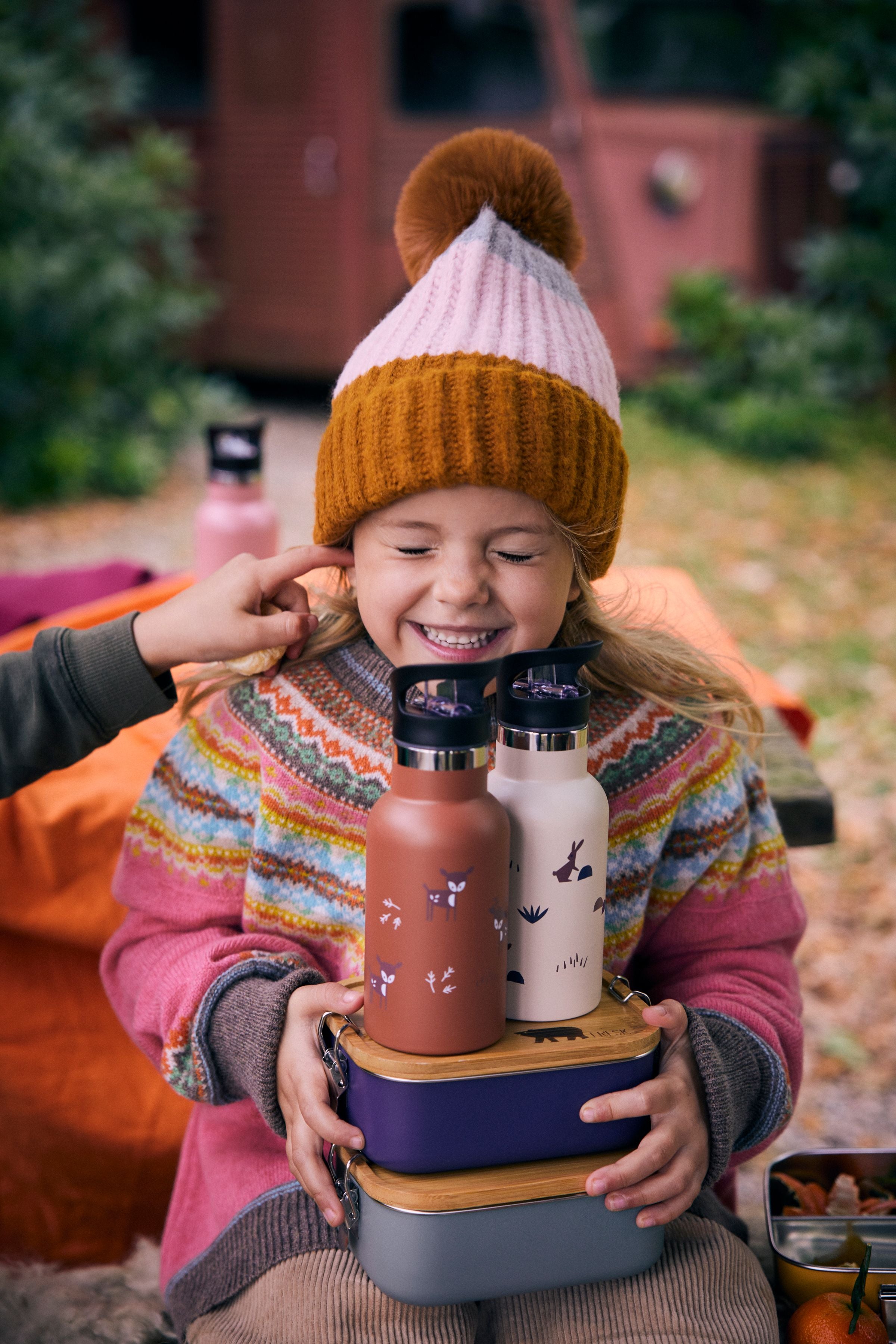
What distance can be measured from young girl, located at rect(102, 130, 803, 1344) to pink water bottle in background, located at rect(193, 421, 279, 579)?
0.57 meters

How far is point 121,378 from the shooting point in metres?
6.59

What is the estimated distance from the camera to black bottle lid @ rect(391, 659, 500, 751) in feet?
3.15

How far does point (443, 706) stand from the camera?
981 millimetres

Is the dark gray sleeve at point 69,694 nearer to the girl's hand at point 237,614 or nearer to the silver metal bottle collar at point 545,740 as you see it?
the girl's hand at point 237,614

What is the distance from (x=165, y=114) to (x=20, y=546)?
4.11 m

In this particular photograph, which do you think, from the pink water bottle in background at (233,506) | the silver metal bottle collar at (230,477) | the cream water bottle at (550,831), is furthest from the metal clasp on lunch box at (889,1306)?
the silver metal bottle collar at (230,477)

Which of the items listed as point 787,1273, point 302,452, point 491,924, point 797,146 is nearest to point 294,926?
point 491,924

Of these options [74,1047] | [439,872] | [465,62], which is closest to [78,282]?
[465,62]

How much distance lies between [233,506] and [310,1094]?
1.17 metres

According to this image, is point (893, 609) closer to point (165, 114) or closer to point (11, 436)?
point (11, 436)

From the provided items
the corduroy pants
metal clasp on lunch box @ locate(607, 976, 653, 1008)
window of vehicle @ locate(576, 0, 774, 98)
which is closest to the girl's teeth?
metal clasp on lunch box @ locate(607, 976, 653, 1008)

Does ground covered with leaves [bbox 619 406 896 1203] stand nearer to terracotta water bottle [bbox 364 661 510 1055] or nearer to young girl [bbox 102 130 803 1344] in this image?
young girl [bbox 102 130 803 1344]

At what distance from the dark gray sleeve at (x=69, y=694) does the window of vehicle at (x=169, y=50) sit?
7.60m

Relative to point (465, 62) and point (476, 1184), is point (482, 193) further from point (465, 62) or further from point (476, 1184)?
point (465, 62)
